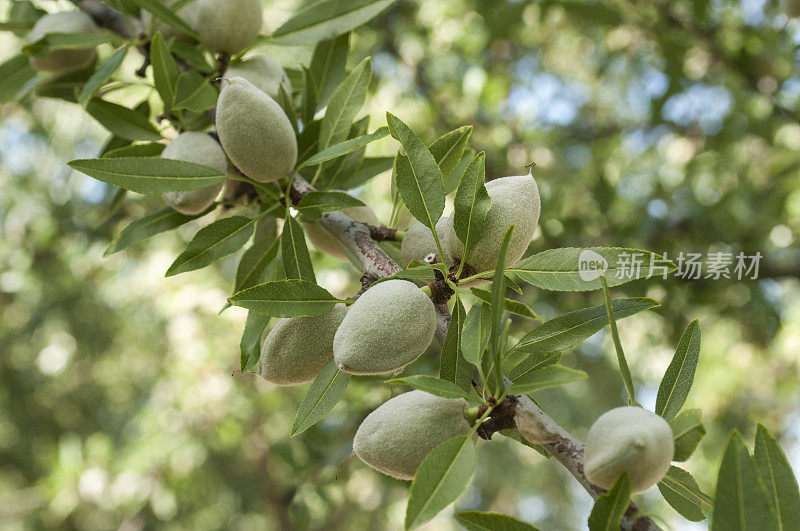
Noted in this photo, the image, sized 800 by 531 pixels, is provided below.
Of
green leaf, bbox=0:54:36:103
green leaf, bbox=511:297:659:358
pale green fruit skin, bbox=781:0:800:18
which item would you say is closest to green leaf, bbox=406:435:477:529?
green leaf, bbox=511:297:659:358

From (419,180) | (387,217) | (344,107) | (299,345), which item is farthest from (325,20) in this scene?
(387,217)

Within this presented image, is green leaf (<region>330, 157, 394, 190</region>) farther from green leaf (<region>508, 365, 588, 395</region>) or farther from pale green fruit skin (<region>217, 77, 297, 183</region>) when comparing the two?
green leaf (<region>508, 365, 588, 395</region>)

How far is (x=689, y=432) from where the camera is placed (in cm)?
53

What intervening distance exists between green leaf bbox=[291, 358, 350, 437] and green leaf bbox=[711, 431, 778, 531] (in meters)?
0.36

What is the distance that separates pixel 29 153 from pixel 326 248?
2.97m

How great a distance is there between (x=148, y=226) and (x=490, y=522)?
2.14 feet

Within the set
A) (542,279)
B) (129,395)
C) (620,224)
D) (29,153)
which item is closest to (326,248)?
(542,279)

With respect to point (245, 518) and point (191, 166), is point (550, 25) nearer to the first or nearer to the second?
point (191, 166)

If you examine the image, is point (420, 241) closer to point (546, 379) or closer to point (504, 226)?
point (504, 226)

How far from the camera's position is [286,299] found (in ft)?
2.11

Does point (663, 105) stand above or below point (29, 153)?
above

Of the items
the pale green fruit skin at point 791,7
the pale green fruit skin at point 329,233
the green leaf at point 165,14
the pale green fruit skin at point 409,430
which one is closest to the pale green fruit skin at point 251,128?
the pale green fruit skin at point 329,233

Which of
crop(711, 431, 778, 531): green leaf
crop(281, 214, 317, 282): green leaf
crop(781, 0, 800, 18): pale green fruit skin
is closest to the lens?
crop(711, 431, 778, 531): green leaf

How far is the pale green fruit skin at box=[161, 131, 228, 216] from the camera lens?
822 mm
